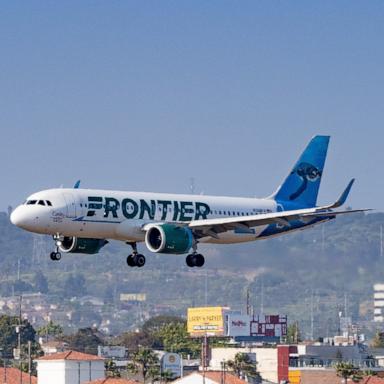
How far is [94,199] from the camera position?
3969 inches

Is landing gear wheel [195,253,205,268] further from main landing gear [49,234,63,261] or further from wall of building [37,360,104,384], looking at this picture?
wall of building [37,360,104,384]

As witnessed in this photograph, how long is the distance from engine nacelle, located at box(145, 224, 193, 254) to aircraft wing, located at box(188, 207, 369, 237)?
4.36ft

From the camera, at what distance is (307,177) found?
12069 cm

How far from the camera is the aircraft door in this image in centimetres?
9950

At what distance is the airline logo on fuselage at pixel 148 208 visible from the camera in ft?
331

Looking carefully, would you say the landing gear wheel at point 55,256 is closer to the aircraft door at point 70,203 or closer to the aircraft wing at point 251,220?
the aircraft door at point 70,203

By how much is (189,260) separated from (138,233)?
638 centimetres

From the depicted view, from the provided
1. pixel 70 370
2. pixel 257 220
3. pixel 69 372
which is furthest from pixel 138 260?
pixel 70 370

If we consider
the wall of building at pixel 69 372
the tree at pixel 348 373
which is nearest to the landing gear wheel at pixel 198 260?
the tree at pixel 348 373

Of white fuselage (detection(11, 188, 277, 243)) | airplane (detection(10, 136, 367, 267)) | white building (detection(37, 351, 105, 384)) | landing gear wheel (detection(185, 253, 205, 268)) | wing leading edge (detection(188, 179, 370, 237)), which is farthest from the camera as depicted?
white building (detection(37, 351, 105, 384))

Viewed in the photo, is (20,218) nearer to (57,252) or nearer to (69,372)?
(57,252)

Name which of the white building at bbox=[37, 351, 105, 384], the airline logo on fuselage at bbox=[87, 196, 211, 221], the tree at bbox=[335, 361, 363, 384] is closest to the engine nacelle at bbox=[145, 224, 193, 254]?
the airline logo on fuselage at bbox=[87, 196, 211, 221]

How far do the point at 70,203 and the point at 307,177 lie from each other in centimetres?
2759

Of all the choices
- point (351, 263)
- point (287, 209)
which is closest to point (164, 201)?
point (287, 209)
